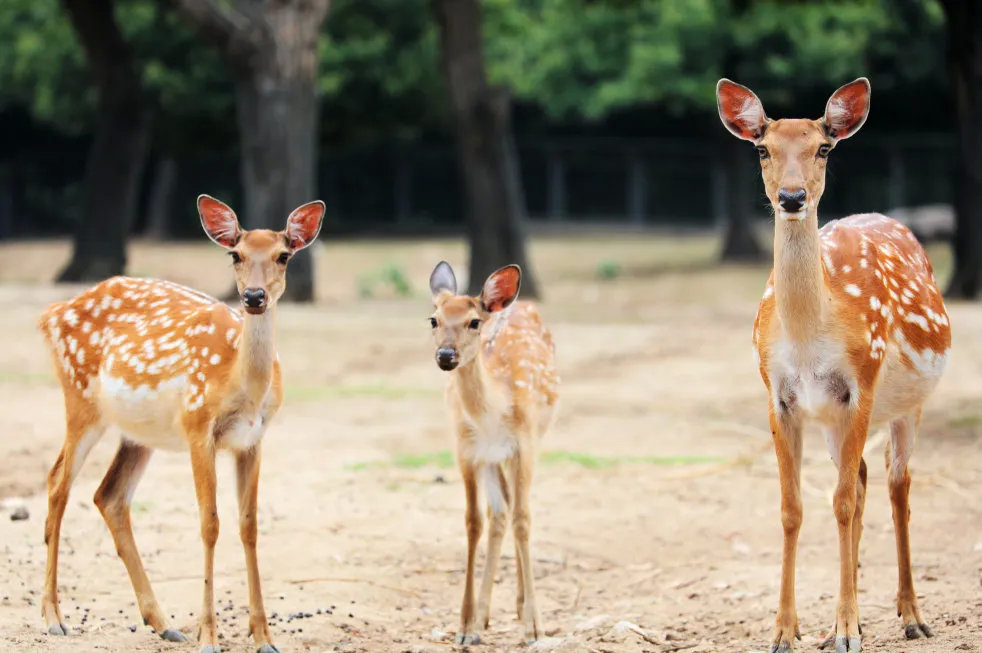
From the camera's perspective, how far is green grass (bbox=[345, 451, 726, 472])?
366 inches

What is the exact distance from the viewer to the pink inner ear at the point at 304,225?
19.9 ft

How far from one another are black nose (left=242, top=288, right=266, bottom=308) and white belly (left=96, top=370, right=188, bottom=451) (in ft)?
1.76

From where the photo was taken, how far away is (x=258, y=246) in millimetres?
5750

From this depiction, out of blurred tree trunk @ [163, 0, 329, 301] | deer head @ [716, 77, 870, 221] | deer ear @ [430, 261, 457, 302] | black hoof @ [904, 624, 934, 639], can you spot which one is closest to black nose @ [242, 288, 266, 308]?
deer ear @ [430, 261, 457, 302]

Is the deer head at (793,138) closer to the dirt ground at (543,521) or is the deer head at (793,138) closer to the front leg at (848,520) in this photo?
the front leg at (848,520)

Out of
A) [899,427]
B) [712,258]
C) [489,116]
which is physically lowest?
[712,258]

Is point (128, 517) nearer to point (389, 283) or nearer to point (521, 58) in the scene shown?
point (389, 283)

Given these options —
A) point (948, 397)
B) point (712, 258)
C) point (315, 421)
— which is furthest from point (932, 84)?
point (315, 421)

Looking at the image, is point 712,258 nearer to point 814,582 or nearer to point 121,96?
point 121,96

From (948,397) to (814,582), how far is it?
17.2 feet

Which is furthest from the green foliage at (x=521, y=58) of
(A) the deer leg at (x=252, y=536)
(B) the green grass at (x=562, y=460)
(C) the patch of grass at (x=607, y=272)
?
(A) the deer leg at (x=252, y=536)

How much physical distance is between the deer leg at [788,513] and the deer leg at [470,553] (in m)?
1.35

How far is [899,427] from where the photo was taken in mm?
6203

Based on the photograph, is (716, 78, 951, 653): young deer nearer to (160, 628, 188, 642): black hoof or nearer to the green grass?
(160, 628, 188, 642): black hoof
